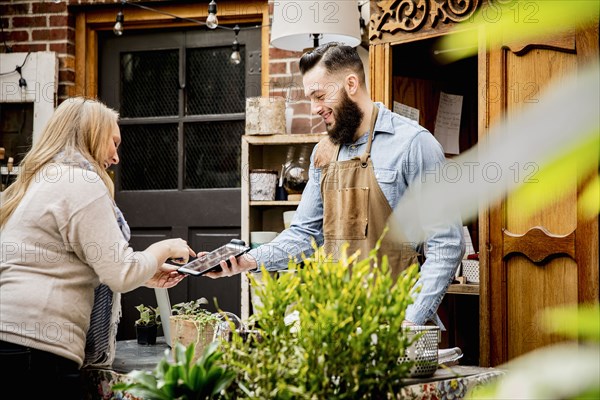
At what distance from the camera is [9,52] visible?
418 cm

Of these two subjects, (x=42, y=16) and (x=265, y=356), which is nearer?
(x=265, y=356)

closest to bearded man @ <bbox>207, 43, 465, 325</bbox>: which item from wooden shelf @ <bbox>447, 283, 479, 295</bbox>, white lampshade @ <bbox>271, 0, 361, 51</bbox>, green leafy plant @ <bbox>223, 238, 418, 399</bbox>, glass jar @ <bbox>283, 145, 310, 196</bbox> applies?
wooden shelf @ <bbox>447, 283, 479, 295</bbox>

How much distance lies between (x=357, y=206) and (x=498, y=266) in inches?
29.0

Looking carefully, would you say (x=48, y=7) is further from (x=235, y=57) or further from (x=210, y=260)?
(x=210, y=260)

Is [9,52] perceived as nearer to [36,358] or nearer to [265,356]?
[36,358]

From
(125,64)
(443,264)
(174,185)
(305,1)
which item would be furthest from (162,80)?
(443,264)

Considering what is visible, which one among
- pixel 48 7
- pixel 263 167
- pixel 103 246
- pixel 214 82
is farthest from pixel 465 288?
pixel 48 7

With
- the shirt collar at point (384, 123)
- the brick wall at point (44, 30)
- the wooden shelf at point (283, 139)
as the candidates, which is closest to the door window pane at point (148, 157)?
the brick wall at point (44, 30)

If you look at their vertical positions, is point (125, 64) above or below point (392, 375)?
above

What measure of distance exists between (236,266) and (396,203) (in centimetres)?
54

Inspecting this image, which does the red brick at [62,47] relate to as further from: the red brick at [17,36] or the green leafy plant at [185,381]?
the green leafy plant at [185,381]

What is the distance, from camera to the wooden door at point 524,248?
2709 mm

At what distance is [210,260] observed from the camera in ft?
6.98

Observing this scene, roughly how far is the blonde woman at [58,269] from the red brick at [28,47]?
7.75 ft
